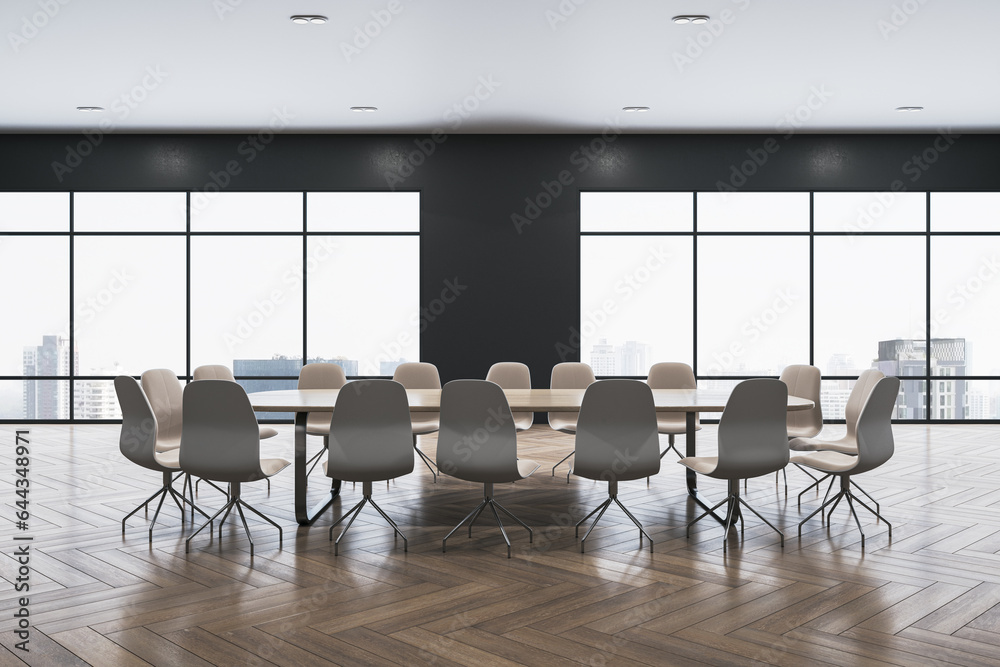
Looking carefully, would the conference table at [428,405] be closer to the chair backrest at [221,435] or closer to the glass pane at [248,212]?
the chair backrest at [221,435]

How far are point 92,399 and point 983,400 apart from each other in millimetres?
10138

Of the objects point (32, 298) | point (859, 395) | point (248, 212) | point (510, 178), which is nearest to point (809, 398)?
point (859, 395)

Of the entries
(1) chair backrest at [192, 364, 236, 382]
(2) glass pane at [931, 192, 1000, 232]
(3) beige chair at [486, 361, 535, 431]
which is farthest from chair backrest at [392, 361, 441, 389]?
(2) glass pane at [931, 192, 1000, 232]

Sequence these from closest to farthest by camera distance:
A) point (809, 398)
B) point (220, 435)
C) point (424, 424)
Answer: point (220, 435) < point (809, 398) < point (424, 424)

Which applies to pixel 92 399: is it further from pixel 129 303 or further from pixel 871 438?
pixel 871 438

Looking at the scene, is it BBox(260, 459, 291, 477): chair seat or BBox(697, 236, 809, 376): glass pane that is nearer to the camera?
BBox(260, 459, 291, 477): chair seat

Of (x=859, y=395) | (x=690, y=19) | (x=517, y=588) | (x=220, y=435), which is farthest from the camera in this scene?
(x=690, y=19)

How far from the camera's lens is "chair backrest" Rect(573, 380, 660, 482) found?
3.77 meters

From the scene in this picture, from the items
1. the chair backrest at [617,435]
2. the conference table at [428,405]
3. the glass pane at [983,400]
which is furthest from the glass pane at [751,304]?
the chair backrest at [617,435]

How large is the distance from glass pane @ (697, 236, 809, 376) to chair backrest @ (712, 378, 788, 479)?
5271 mm

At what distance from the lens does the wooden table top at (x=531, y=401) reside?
4.18 m

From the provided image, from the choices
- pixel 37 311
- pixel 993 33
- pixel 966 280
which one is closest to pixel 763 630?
pixel 993 33

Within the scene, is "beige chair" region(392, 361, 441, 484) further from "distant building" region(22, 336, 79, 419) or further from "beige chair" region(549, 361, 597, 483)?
"distant building" region(22, 336, 79, 419)

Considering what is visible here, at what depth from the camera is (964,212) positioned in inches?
356
